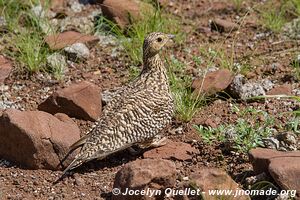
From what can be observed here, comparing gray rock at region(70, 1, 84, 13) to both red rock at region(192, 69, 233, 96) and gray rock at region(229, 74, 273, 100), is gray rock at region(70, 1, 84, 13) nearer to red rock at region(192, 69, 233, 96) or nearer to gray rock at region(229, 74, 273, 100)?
red rock at region(192, 69, 233, 96)

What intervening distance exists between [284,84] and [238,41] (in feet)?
3.73

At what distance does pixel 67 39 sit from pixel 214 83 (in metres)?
1.95

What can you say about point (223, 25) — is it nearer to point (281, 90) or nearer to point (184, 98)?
point (281, 90)

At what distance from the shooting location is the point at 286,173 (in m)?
4.68

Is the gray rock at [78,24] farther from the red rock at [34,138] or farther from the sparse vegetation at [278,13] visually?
the red rock at [34,138]

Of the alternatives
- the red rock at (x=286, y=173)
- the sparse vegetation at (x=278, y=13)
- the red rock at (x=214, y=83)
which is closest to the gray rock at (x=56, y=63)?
the red rock at (x=214, y=83)

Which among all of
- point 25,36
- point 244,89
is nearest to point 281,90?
point 244,89

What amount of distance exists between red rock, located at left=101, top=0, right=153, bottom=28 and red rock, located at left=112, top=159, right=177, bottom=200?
298cm

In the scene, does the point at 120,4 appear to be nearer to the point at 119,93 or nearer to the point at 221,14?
the point at 221,14

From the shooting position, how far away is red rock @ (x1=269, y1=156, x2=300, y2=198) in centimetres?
467

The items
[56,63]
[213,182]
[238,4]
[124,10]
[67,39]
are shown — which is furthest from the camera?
[238,4]

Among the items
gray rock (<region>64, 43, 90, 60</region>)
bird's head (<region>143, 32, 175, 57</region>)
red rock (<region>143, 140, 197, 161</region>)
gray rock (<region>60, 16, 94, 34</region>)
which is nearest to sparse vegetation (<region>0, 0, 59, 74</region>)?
gray rock (<region>64, 43, 90, 60</region>)

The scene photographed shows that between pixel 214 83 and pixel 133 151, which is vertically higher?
pixel 214 83

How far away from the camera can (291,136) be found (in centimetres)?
539
